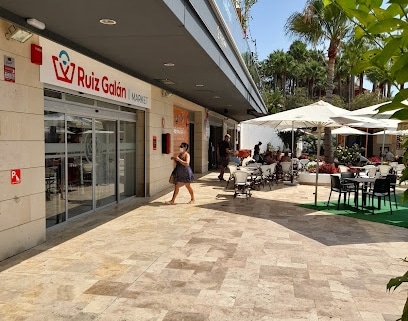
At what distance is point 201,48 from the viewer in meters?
6.57

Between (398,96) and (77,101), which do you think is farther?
(77,101)

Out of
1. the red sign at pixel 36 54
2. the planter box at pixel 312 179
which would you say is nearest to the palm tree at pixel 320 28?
the planter box at pixel 312 179

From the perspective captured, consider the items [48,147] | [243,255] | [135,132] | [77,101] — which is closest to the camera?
[243,255]

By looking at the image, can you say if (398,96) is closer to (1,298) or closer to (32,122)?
(1,298)

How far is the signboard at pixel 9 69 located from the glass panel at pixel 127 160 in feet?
14.6

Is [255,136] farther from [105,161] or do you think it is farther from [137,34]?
[137,34]

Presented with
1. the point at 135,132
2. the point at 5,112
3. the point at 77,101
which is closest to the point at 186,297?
the point at 5,112

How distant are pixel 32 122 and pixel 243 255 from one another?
3719mm

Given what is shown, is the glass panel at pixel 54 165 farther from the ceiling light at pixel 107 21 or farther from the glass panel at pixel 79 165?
the ceiling light at pixel 107 21

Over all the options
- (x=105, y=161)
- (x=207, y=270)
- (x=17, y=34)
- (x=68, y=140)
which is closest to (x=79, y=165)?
(x=68, y=140)

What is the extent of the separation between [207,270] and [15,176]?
299 centimetres

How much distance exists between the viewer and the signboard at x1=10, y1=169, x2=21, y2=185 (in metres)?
5.36

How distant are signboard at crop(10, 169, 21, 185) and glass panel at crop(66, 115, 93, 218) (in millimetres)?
1742

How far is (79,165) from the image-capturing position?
765cm
